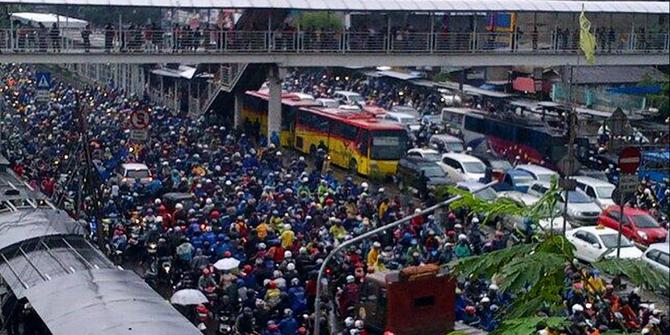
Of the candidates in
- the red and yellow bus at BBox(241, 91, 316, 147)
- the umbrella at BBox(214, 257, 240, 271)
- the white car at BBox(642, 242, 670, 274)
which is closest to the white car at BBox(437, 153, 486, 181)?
the red and yellow bus at BBox(241, 91, 316, 147)

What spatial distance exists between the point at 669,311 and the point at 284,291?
5054 mm

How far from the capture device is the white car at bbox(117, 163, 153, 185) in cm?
2234

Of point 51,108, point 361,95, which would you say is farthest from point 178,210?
point 361,95

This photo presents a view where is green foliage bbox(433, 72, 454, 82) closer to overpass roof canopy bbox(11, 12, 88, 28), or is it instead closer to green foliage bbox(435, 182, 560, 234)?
overpass roof canopy bbox(11, 12, 88, 28)

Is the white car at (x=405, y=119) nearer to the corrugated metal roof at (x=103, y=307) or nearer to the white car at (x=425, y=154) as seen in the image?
the white car at (x=425, y=154)

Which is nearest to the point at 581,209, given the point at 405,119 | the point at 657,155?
the point at 657,155

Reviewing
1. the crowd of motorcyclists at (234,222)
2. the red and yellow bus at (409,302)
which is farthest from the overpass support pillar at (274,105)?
the red and yellow bus at (409,302)

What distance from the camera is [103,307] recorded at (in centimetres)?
1066

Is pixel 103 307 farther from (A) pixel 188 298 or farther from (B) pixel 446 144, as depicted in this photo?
(B) pixel 446 144

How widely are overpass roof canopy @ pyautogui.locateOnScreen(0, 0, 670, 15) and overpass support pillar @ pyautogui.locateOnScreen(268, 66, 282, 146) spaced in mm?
1978

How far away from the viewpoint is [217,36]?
26703 mm

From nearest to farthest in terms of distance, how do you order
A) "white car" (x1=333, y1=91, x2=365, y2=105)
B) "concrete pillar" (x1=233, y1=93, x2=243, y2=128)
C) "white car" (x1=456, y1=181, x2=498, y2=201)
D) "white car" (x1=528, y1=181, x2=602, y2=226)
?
1. "white car" (x1=456, y1=181, x2=498, y2=201)
2. "white car" (x1=528, y1=181, x2=602, y2=226)
3. "concrete pillar" (x1=233, y1=93, x2=243, y2=128)
4. "white car" (x1=333, y1=91, x2=365, y2=105)

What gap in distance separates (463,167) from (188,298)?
13788mm

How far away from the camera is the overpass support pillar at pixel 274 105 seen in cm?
2797
